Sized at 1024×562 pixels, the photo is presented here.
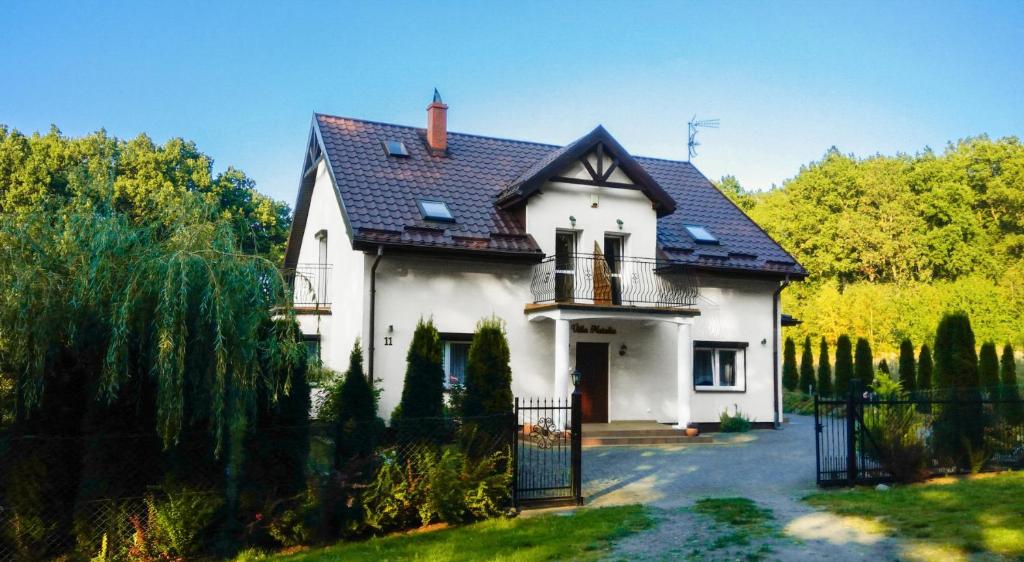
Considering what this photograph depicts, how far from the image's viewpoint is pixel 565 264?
18328mm

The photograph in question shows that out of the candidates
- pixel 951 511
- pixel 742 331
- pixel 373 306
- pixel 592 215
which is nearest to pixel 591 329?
pixel 592 215

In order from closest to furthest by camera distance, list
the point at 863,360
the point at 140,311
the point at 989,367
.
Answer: the point at 140,311
the point at 989,367
the point at 863,360

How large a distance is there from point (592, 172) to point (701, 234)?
3640 millimetres

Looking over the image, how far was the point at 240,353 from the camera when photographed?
817cm

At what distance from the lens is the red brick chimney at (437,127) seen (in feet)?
66.0

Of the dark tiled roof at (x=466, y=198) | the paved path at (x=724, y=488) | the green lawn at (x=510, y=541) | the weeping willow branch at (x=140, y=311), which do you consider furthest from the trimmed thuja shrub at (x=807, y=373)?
the weeping willow branch at (x=140, y=311)

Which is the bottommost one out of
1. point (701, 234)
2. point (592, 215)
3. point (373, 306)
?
point (373, 306)

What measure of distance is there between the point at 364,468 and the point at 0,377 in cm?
377

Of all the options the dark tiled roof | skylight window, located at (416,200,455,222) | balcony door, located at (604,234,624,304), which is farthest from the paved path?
skylight window, located at (416,200,455,222)

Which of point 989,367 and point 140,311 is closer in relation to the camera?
point 140,311

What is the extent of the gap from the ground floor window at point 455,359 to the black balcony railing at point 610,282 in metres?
1.91

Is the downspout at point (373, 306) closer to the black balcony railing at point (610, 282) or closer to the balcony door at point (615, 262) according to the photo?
the black balcony railing at point (610, 282)

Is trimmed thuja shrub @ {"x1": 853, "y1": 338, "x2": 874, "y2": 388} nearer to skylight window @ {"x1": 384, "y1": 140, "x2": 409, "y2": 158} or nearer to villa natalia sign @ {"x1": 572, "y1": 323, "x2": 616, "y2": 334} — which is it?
villa natalia sign @ {"x1": 572, "y1": 323, "x2": 616, "y2": 334}

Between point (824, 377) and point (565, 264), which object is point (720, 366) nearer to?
point (565, 264)
